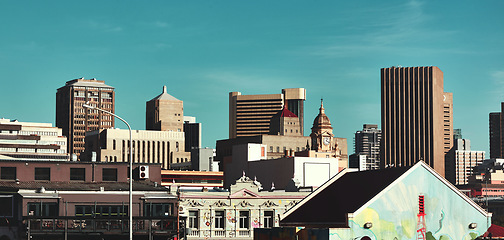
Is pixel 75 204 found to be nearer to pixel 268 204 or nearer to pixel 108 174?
pixel 108 174

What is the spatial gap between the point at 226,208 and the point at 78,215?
1524 cm

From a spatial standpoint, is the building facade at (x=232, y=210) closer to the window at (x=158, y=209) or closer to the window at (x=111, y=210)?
the window at (x=158, y=209)

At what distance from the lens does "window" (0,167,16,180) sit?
91188 millimetres

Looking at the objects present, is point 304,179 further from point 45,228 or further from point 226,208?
point 45,228

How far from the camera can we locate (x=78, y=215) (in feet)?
281

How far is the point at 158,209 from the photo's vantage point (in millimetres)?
88250

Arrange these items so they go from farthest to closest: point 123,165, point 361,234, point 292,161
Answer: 1. point 292,161
2. point 123,165
3. point 361,234

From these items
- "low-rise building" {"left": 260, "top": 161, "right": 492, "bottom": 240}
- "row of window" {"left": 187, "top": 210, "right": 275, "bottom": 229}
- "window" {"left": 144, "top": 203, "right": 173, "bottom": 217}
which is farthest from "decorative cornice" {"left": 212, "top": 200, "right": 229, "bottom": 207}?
"low-rise building" {"left": 260, "top": 161, "right": 492, "bottom": 240}

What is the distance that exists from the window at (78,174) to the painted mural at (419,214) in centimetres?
4330

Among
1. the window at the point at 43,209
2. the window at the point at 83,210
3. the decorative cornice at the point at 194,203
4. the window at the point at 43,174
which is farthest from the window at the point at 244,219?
the window at the point at 43,174

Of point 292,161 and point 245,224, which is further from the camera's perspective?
point 292,161

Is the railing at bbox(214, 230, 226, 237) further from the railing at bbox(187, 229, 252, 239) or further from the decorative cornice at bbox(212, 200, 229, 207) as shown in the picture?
the decorative cornice at bbox(212, 200, 229, 207)

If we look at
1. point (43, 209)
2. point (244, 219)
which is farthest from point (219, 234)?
point (43, 209)

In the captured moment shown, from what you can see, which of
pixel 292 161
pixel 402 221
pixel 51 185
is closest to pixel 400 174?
pixel 402 221
